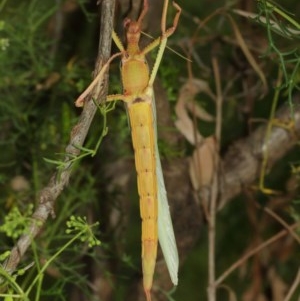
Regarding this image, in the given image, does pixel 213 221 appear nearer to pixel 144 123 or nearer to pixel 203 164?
pixel 203 164

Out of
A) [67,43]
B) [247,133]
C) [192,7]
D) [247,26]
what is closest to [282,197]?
[247,133]

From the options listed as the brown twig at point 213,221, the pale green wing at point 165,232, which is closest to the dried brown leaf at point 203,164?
the brown twig at point 213,221

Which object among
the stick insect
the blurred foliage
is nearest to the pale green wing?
the stick insect

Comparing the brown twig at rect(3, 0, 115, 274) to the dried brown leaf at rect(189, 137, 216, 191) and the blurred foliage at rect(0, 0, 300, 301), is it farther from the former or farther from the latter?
the dried brown leaf at rect(189, 137, 216, 191)

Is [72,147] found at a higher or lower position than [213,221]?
higher

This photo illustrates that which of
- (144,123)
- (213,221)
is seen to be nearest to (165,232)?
(144,123)

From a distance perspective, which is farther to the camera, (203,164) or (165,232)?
(203,164)

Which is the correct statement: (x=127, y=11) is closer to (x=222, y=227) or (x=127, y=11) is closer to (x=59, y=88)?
(x=59, y=88)

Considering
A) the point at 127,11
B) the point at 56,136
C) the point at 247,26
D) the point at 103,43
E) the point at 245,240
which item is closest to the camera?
the point at 103,43
